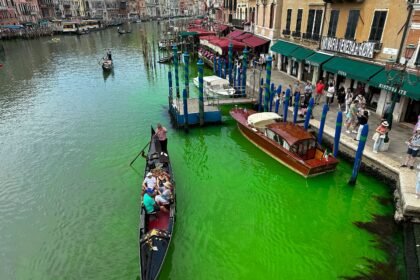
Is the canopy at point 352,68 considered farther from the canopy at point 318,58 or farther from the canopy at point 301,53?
the canopy at point 301,53

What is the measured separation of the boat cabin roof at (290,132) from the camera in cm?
1323

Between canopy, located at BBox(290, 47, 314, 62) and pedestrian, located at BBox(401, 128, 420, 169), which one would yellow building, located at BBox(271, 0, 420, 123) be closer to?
canopy, located at BBox(290, 47, 314, 62)

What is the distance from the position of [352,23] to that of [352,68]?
2935mm

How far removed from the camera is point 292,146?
521 inches

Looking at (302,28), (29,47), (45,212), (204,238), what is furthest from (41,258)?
(29,47)

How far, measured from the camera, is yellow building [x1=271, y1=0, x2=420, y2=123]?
15328 mm

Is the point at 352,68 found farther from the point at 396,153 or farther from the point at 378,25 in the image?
the point at 396,153

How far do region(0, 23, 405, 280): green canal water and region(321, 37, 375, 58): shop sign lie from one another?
7587 millimetres

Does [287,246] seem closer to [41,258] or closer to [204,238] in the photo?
[204,238]

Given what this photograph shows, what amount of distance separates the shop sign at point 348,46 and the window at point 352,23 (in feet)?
1.30

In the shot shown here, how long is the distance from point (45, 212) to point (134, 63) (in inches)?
1300

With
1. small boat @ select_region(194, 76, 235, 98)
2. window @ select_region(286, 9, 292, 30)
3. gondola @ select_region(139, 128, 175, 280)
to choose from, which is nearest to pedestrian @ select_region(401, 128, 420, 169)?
gondola @ select_region(139, 128, 175, 280)

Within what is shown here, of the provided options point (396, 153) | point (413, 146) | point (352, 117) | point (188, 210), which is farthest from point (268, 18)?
point (188, 210)

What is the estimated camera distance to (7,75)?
35.5 meters
